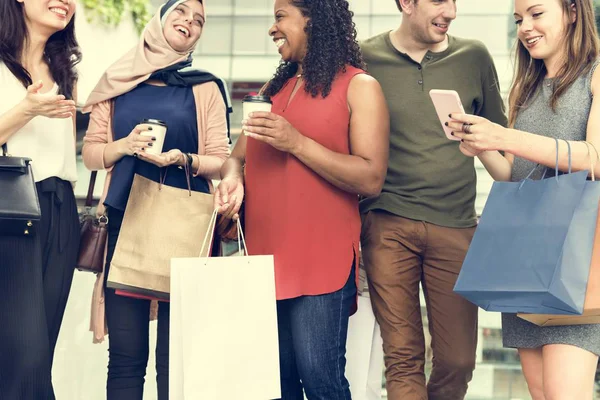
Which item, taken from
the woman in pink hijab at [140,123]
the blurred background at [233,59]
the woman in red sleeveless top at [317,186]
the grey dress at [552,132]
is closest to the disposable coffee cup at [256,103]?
the woman in red sleeveless top at [317,186]

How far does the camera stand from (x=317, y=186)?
2502mm

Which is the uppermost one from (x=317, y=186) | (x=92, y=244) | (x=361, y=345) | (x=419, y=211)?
(x=317, y=186)

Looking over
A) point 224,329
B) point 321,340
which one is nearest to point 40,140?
point 224,329

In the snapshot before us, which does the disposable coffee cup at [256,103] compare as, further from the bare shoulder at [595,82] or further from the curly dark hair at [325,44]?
the bare shoulder at [595,82]

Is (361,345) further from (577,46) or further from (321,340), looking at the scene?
(577,46)

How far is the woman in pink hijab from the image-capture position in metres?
2.76

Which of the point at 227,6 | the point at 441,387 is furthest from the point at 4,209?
the point at 227,6

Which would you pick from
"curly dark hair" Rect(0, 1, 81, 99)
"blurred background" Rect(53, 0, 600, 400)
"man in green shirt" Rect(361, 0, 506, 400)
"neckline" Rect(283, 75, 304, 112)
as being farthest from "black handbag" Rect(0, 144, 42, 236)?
"man in green shirt" Rect(361, 0, 506, 400)

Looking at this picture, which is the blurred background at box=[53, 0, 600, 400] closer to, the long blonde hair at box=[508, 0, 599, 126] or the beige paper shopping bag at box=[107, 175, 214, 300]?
the long blonde hair at box=[508, 0, 599, 126]

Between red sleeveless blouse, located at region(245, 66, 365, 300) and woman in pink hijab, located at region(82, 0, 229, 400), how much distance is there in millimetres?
392

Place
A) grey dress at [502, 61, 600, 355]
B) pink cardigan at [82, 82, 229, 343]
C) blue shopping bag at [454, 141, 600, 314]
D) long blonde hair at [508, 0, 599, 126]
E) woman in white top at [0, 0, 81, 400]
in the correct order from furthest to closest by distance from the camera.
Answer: pink cardigan at [82, 82, 229, 343]
woman in white top at [0, 0, 81, 400]
long blonde hair at [508, 0, 599, 126]
grey dress at [502, 61, 600, 355]
blue shopping bag at [454, 141, 600, 314]

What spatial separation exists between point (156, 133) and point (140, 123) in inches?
5.3

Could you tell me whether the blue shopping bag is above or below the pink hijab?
below

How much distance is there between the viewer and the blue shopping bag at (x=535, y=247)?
1989 millimetres
